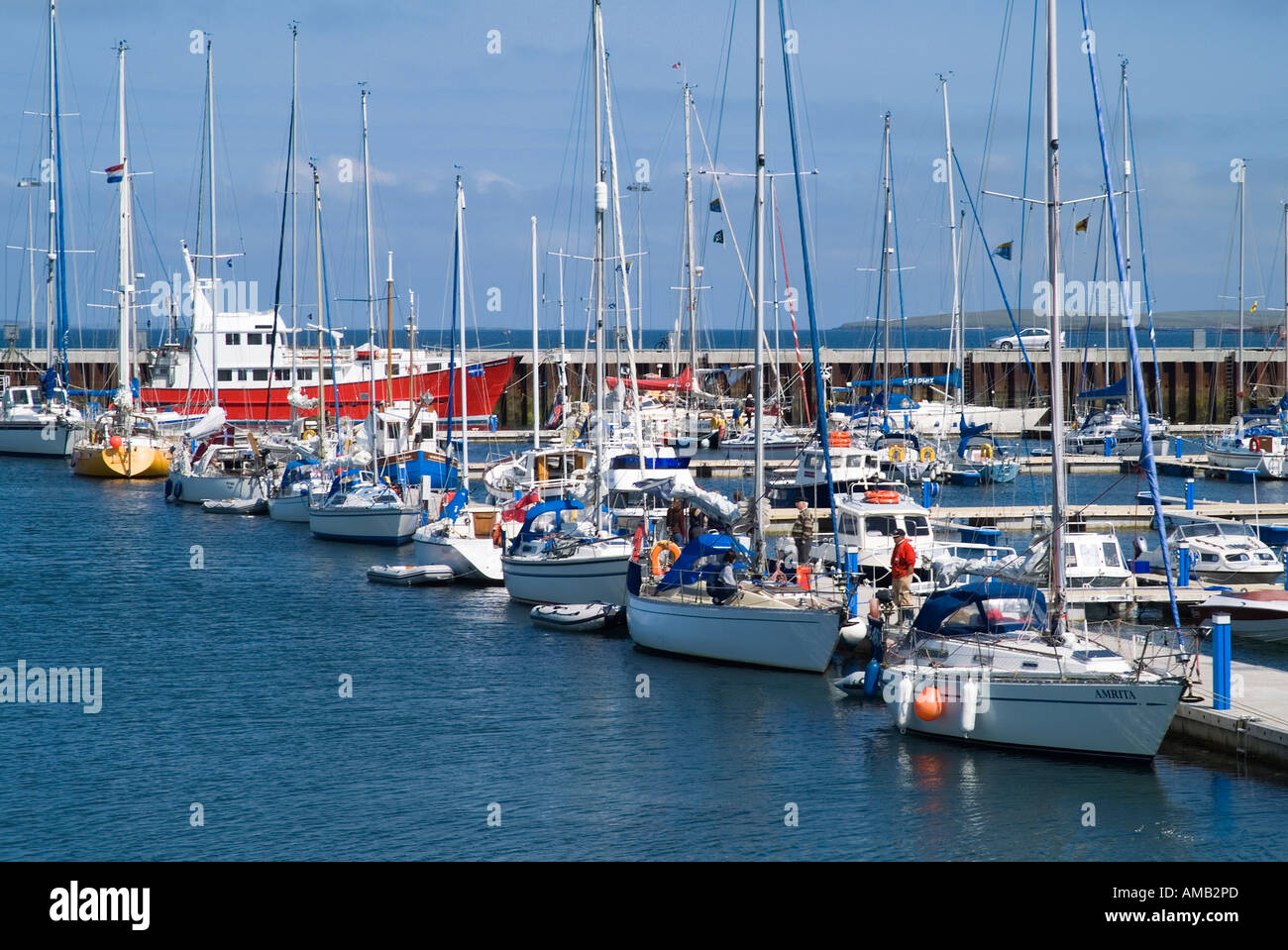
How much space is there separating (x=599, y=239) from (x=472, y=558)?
8358 mm

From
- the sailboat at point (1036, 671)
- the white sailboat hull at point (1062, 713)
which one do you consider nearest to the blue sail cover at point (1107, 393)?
the sailboat at point (1036, 671)

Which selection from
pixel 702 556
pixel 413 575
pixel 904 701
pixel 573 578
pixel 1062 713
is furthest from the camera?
pixel 413 575

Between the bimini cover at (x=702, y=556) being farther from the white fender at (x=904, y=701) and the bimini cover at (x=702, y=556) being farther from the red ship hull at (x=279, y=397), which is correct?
the red ship hull at (x=279, y=397)

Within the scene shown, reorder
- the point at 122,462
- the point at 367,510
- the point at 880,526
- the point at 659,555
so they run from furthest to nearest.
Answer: the point at 122,462, the point at 367,510, the point at 880,526, the point at 659,555

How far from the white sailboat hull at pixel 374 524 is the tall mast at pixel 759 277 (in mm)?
17760

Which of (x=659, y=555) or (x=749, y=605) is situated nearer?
(x=749, y=605)

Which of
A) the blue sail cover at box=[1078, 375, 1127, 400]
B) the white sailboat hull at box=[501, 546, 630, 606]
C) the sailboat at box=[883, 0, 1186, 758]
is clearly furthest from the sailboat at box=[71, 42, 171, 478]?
the sailboat at box=[883, 0, 1186, 758]

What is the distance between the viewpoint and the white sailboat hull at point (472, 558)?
34.8 m

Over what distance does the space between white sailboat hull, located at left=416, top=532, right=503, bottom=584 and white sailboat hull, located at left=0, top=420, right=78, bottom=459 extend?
4186 cm

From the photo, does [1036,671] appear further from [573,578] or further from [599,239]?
[599,239]

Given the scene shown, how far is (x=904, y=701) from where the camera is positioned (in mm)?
20109

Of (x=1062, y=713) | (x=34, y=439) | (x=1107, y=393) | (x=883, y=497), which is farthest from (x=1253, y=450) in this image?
(x=34, y=439)
